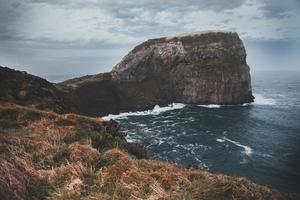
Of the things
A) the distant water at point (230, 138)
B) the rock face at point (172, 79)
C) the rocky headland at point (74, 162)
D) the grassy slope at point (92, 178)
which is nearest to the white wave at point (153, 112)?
the distant water at point (230, 138)

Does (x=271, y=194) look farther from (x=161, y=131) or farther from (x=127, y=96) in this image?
(x=127, y=96)

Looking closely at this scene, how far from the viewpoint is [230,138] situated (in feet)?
237

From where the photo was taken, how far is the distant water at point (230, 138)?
170 feet

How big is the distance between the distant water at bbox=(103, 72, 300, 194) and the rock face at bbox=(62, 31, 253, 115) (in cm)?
992

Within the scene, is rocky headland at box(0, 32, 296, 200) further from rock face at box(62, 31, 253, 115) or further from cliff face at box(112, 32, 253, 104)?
cliff face at box(112, 32, 253, 104)

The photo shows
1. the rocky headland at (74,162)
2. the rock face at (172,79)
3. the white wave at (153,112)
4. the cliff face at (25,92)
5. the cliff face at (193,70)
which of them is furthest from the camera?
the cliff face at (193,70)

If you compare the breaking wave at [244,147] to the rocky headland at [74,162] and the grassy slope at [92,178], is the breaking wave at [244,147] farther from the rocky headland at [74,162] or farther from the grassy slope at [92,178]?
the grassy slope at [92,178]

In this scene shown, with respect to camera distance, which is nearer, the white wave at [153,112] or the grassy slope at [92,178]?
the grassy slope at [92,178]

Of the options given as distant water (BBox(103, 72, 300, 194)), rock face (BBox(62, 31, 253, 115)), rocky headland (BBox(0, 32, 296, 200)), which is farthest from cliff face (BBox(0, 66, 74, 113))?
rock face (BBox(62, 31, 253, 115))

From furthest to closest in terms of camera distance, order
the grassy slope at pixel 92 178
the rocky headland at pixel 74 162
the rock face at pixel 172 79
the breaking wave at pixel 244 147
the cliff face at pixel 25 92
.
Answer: the rock face at pixel 172 79 < the breaking wave at pixel 244 147 < the cliff face at pixel 25 92 < the rocky headland at pixel 74 162 < the grassy slope at pixel 92 178

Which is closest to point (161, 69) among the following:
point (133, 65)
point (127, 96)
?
point (133, 65)

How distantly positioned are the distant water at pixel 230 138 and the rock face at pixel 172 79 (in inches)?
391

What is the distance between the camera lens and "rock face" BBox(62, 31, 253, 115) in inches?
4850

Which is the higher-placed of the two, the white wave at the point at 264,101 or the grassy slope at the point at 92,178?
the grassy slope at the point at 92,178
